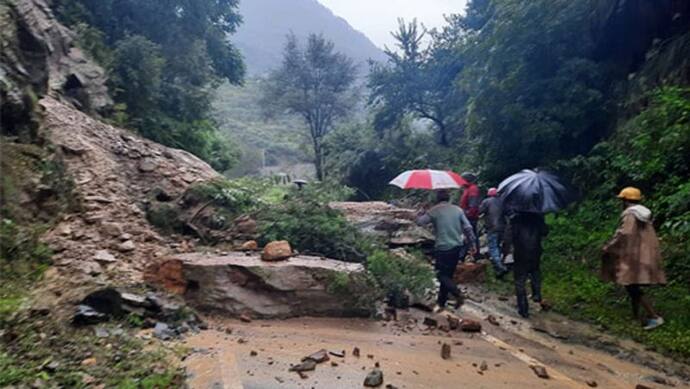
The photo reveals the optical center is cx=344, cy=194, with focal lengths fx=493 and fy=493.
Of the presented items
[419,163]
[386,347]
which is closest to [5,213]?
[386,347]

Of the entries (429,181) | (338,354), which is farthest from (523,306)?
(338,354)

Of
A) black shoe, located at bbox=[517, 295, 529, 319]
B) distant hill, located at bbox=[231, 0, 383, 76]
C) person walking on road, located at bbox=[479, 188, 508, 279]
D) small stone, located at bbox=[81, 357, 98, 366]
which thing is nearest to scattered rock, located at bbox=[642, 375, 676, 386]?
black shoe, located at bbox=[517, 295, 529, 319]

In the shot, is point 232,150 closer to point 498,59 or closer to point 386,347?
point 498,59

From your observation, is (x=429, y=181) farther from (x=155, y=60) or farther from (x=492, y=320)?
(x=155, y=60)

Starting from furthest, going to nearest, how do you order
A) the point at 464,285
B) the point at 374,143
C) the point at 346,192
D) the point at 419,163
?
the point at 374,143 → the point at 419,163 → the point at 346,192 → the point at 464,285

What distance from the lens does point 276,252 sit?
22.5 feet

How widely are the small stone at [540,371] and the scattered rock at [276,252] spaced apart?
3.51 m

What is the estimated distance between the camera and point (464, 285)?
30.1 ft

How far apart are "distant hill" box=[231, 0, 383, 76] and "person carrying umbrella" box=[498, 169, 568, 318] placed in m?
123

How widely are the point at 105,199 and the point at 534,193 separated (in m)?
7.13

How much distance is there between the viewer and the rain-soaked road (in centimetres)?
416

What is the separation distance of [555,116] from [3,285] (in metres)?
11.5

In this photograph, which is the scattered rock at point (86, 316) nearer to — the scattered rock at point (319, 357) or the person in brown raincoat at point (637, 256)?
the scattered rock at point (319, 357)

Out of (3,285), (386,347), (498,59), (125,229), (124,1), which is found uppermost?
(124,1)
